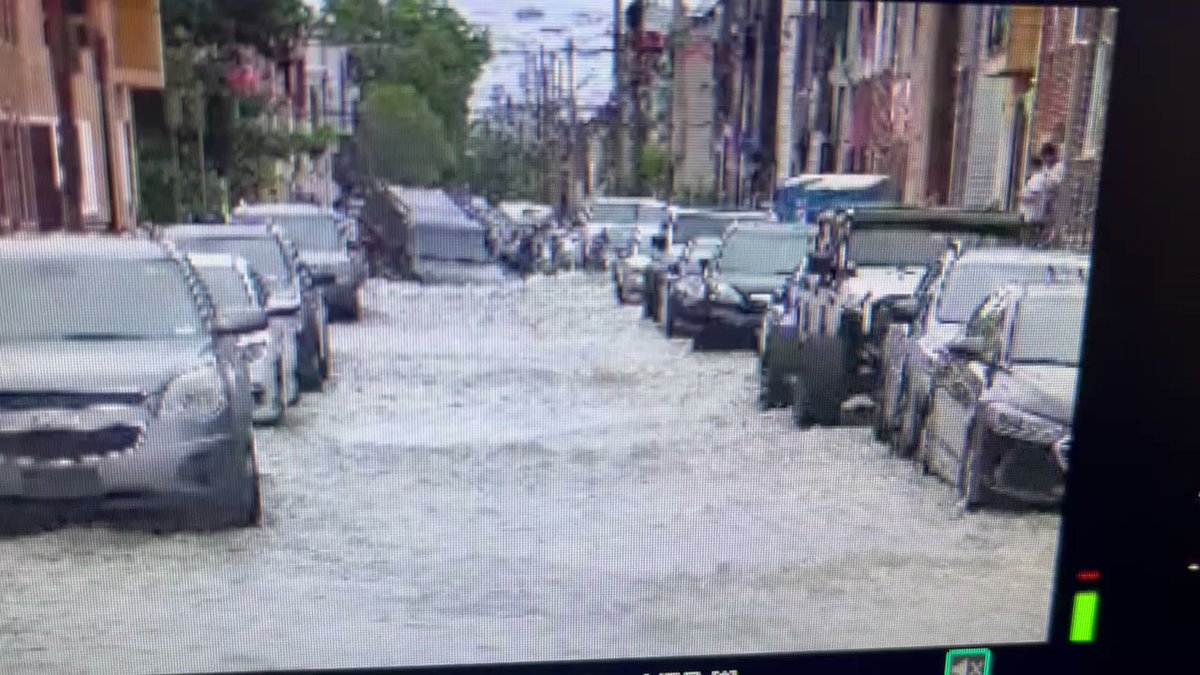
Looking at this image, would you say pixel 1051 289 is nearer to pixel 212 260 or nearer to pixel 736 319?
pixel 736 319

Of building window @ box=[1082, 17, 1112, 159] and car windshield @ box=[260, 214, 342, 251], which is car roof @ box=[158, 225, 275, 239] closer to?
car windshield @ box=[260, 214, 342, 251]

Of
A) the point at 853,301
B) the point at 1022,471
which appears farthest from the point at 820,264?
the point at 1022,471

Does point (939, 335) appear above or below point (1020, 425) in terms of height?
above

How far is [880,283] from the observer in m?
1.66

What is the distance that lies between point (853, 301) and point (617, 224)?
0.53 metres

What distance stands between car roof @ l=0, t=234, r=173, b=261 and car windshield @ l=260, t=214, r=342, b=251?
176 mm

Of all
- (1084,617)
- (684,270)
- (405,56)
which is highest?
(405,56)

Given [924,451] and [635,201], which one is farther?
[635,201]

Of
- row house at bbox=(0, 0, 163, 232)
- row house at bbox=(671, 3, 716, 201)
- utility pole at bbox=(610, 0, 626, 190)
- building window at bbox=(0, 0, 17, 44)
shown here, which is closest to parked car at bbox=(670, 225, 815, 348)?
row house at bbox=(671, 3, 716, 201)

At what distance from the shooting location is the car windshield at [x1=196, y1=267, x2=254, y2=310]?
1.55 meters

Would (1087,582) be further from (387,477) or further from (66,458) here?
(66,458)

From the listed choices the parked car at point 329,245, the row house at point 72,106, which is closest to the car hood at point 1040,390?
the parked car at point 329,245

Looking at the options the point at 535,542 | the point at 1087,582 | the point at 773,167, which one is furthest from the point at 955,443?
the point at 535,542

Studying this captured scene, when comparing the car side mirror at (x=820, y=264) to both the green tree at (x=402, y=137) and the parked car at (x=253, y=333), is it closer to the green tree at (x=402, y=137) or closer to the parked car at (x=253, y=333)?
the green tree at (x=402, y=137)
